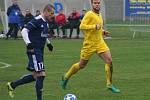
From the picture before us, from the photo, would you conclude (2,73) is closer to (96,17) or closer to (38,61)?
(96,17)

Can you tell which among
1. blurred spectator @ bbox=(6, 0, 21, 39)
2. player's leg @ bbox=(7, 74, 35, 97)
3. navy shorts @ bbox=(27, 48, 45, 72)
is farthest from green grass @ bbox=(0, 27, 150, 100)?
blurred spectator @ bbox=(6, 0, 21, 39)

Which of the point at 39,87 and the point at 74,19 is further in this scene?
the point at 74,19

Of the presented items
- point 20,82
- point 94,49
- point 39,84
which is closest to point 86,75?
point 94,49

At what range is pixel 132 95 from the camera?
12.2 m

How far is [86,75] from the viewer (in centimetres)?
1581

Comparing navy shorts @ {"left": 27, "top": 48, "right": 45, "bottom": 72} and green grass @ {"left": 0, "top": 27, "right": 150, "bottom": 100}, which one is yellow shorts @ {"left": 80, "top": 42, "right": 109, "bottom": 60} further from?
navy shorts @ {"left": 27, "top": 48, "right": 45, "bottom": 72}

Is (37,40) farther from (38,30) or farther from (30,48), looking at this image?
(30,48)

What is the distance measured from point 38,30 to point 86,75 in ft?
16.4

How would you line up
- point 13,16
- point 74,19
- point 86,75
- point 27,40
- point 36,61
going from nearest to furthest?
point 27,40 < point 36,61 < point 86,75 < point 13,16 < point 74,19

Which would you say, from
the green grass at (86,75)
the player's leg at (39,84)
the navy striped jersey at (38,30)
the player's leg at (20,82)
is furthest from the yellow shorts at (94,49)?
the player's leg at (39,84)

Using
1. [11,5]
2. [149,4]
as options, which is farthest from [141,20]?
[11,5]

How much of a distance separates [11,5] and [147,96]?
2299 cm

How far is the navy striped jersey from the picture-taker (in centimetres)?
1093

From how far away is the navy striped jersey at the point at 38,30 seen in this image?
10930 mm
